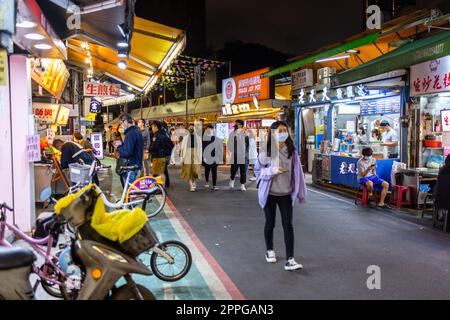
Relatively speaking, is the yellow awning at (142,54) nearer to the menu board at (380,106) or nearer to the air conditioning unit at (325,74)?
the air conditioning unit at (325,74)

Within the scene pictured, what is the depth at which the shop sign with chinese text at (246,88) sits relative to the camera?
20.5 metres

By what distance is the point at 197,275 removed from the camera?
5.72m

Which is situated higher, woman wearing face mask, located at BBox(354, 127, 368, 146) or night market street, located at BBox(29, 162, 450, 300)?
woman wearing face mask, located at BBox(354, 127, 368, 146)

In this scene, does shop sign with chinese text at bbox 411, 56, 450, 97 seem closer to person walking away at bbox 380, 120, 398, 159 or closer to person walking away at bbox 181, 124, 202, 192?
person walking away at bbox 380, 120, 398, 159

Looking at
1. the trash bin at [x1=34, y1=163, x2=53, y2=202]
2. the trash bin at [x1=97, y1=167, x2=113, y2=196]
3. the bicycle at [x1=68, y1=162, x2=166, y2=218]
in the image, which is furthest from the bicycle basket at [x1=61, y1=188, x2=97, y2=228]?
the trash bin at [x1=97, y1=167, x2=113, y2=196]

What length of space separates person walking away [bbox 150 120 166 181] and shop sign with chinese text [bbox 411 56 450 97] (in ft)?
21.9

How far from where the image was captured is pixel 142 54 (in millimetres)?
14133

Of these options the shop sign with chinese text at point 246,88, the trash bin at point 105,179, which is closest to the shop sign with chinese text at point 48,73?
the trash bin at point 105,179

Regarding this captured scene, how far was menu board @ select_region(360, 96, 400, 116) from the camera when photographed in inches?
525

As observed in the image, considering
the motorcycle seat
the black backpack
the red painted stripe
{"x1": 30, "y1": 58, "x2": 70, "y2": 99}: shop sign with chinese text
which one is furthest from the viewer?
the black backpack

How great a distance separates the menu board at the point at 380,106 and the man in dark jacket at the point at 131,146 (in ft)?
25.4
